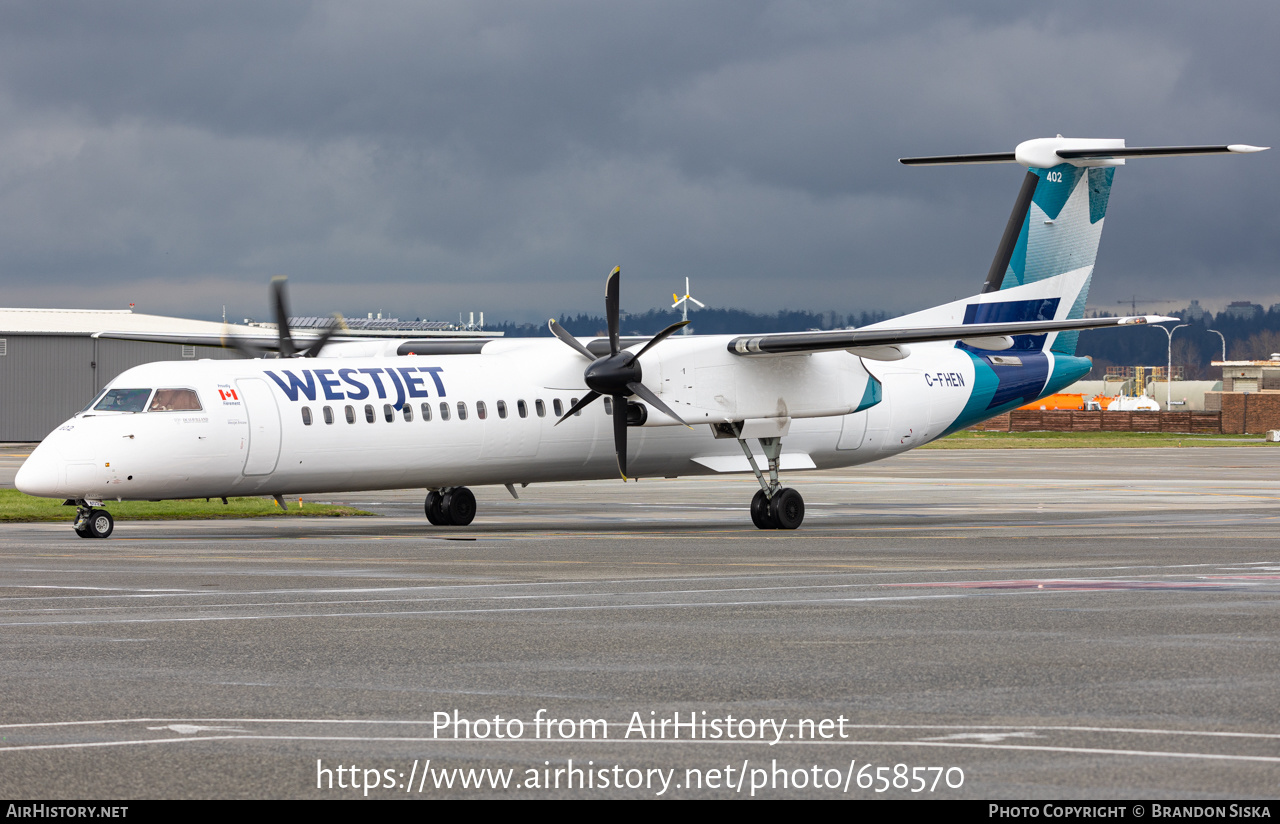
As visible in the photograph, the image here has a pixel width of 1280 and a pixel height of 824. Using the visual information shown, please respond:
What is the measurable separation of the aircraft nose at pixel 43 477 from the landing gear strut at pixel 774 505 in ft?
41.3

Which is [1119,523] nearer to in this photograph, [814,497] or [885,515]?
[885,515]

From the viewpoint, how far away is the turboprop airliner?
24438 millimetres

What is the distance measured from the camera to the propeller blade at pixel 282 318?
3098 cm

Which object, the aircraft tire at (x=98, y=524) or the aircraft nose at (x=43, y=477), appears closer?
the aircraft nose at (x=43, y=477)

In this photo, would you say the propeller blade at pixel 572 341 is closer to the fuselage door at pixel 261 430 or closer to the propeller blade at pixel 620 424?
the propeller blade at pixel 620 424

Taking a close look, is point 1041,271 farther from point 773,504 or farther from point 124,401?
point 124,401

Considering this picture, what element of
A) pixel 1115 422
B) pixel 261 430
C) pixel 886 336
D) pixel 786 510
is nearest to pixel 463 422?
pixel 261 430

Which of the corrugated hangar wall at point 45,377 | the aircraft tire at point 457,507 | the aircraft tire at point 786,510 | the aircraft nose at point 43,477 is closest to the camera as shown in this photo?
the aircraft nose at point 43,477

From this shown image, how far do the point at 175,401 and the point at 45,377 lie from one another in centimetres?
6159

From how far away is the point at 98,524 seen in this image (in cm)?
2453

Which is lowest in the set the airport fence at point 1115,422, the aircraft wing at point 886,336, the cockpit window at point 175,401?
the airport fence at point 1115,422

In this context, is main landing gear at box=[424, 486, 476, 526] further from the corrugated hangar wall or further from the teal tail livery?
the corrugated hangar wall

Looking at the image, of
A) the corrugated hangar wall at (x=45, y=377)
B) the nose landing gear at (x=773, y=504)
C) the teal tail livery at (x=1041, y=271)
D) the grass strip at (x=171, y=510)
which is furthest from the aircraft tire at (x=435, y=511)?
the corrugated hangar wall at (x=45, y=377)
